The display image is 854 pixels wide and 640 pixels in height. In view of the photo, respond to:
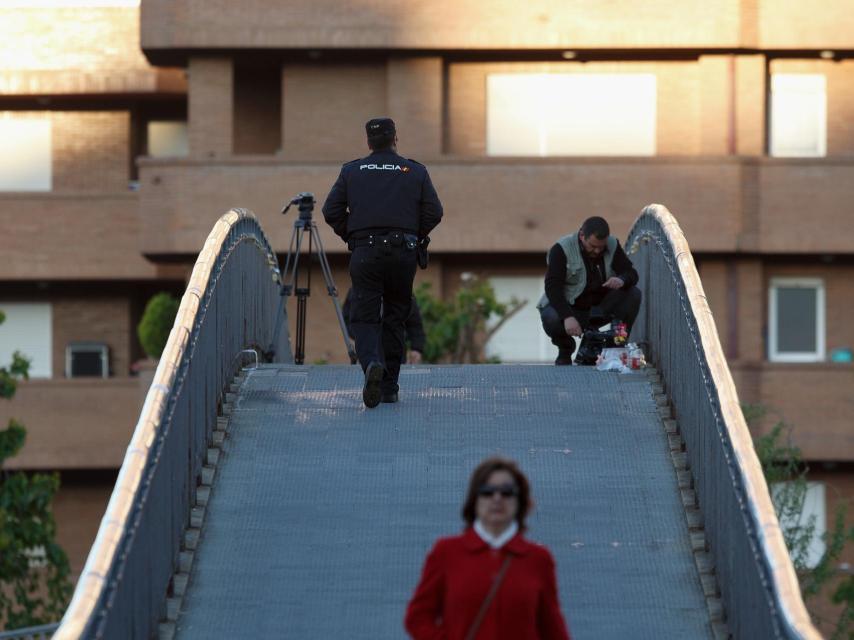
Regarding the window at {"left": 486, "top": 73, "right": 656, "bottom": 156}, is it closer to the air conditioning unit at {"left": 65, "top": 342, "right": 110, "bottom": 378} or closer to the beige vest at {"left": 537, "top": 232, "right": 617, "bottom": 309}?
the air conditioning unit at {"left": 65, "top": 342, "right": 110, "bottom": 378}

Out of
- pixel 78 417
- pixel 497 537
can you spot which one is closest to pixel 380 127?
pixel 497 537

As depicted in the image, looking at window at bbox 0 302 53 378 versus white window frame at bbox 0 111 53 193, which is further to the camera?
white window frame at bbox 0 111 53 193

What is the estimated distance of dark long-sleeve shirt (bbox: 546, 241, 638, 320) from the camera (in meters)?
15.7

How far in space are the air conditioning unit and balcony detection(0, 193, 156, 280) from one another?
1445 mm

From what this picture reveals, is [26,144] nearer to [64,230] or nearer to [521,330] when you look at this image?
[64,230]

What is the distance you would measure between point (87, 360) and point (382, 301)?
881 inches

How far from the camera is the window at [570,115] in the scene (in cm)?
3297

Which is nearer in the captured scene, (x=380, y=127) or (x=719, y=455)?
(x=719, y=455)

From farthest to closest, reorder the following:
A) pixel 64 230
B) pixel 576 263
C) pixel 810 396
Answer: pixel 64 230 < pixel 810 396 < pixel 576 263

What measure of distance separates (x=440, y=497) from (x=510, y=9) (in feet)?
69.1

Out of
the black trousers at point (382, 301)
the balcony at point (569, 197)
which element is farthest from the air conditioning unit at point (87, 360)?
the black trousers at point (382, 301)

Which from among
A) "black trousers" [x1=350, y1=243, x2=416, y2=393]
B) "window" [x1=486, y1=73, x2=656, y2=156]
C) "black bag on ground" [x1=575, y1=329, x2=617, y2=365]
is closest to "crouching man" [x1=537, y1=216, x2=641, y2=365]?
"black bag on ground" [x1=575, y1=329, x2=617, y2=365]

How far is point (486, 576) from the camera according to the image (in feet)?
24.2

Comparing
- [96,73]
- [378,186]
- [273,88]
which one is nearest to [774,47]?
[273,88]
